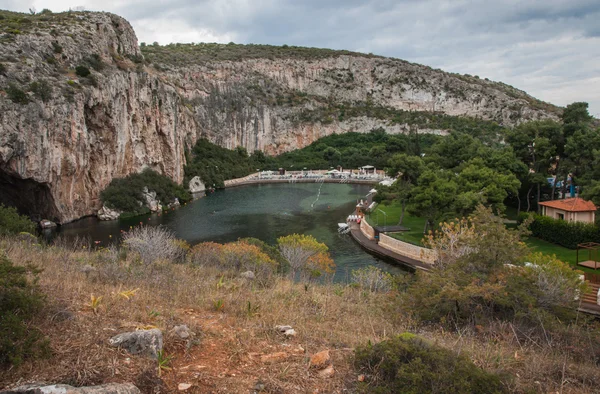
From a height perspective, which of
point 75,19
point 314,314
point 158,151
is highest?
point 75,19

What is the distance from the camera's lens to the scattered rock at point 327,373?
4.43m

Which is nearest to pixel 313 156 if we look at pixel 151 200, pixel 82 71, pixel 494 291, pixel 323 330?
pixel 151 200

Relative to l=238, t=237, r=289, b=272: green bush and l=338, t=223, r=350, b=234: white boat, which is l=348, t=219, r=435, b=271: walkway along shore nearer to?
l=338, t=223, r=350, b=234: white boat

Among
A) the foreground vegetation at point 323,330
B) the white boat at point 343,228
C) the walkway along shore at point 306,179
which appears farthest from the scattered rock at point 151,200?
the foreground vegetation at point 323,330

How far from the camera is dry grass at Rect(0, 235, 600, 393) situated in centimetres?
402

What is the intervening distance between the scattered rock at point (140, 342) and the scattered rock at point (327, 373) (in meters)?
1.73

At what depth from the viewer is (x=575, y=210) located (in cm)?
2327

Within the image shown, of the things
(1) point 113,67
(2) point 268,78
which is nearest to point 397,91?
(2) point 268,78

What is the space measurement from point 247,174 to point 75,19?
31.6 meters

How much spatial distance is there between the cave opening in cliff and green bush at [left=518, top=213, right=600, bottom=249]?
3368cm

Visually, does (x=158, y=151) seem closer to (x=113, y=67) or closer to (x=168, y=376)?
(x=113, y=67)

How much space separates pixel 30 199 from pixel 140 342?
3393cm

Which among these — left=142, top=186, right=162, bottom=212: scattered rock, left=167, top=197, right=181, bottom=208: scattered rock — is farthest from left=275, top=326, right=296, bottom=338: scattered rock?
left=167, top=197, right=181, bottom=208: scattered rock

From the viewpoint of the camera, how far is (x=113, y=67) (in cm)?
3872
